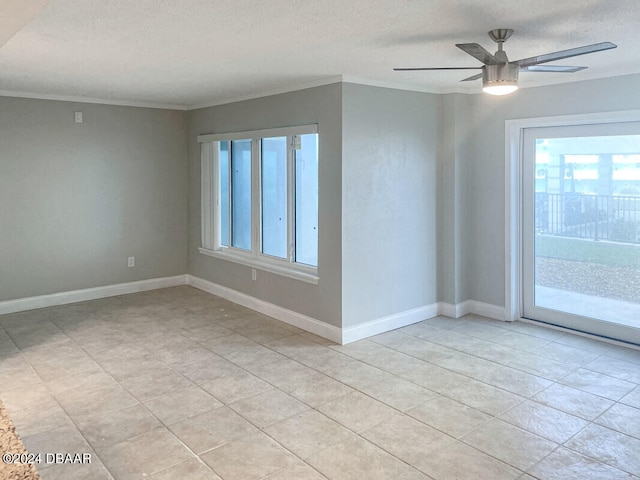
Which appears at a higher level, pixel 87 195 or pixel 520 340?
pixel 87 195

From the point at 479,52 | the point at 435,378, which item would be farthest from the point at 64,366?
the point at 479,52

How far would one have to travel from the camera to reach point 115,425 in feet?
9.96

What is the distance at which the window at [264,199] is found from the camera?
4918mm

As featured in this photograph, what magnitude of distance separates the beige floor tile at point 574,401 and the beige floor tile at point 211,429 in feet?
6.20

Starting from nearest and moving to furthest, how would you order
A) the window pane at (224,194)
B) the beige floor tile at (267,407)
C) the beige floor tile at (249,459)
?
1. the beige floor tile at (249,459)
2. the beige floor tile at (267,407)
3. the window pane at (224,194)

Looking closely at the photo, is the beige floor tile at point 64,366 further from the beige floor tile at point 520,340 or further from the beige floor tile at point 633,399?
the beige floor tile at point 633,399

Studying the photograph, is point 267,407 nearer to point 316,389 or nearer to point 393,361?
point 316,389

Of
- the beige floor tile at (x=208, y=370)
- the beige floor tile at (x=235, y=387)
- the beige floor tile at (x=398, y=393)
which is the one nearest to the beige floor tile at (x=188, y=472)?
the beige floor tile at (x=235, y=387)

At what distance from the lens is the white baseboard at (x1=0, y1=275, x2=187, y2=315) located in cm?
545

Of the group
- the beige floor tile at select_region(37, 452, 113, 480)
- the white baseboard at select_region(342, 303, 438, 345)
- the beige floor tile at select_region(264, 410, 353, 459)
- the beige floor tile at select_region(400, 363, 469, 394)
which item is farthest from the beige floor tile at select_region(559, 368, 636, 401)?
the beige floor tile at select_region(37, 452, 113, 480)

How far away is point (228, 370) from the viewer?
3.87m

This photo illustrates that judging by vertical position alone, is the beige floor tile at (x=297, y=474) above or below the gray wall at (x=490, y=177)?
below

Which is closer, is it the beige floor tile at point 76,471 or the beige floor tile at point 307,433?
the beige floor tile at point 76,471

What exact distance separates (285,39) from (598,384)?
310 centimetres
